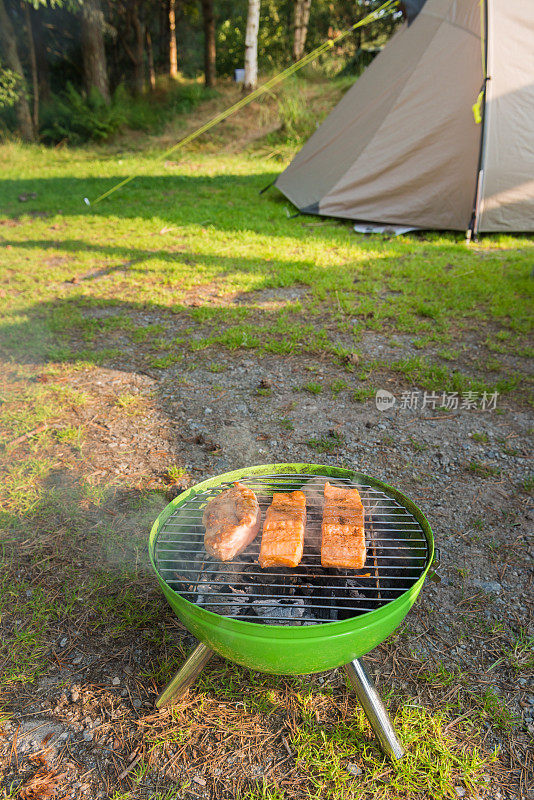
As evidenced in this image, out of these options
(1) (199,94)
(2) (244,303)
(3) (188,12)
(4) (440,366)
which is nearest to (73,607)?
(4) (440,366)

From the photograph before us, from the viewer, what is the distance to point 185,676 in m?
1.90

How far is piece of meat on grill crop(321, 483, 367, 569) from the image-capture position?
1779 mm

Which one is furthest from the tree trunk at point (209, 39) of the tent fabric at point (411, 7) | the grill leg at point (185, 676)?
the grill leg at point (185, 676)

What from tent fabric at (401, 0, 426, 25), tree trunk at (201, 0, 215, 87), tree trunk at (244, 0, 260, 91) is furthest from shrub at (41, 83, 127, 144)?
tent fabric at (401, 0, 426, 25)

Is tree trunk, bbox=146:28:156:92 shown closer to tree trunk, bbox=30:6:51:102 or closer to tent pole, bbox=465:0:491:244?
tree trunk, bbox=30:6:51:102

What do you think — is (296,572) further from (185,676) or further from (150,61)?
(150,61)

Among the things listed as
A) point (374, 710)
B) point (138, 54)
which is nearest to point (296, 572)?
point (374, 710)

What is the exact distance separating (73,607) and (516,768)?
181 centimetres

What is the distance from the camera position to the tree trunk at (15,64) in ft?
45.3

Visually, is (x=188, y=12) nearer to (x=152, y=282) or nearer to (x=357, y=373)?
(x=152, y=282)

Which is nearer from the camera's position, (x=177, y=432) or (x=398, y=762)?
(x=398, y=762)

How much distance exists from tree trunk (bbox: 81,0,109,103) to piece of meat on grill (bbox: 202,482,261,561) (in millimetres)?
16719

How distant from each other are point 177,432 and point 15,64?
15.2 metres

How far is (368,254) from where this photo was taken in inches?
263
